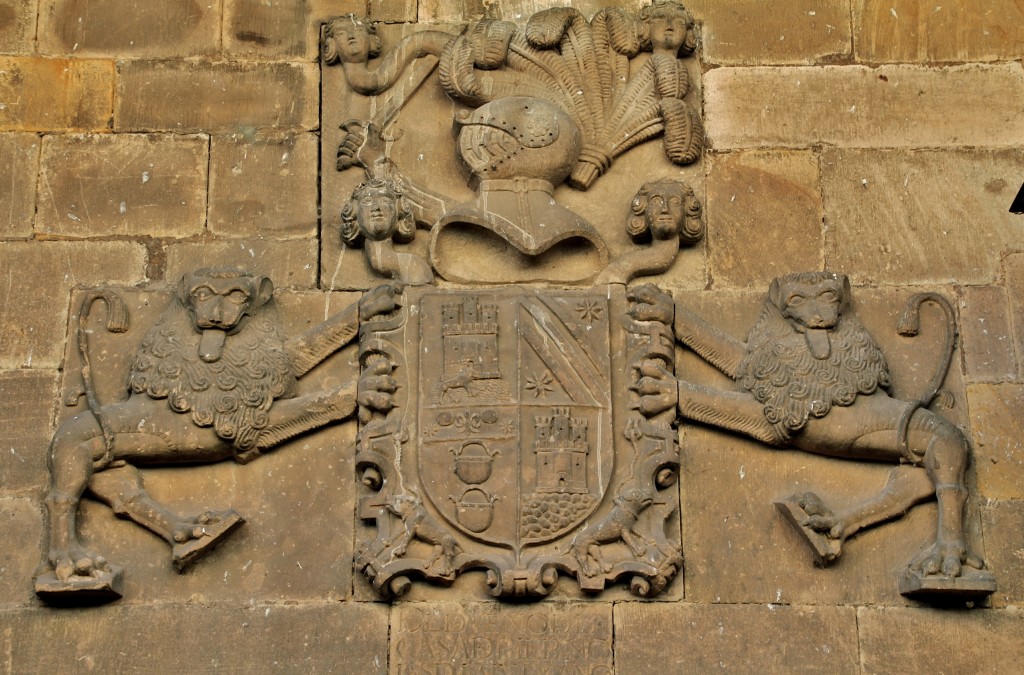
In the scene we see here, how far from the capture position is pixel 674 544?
647 centimetres

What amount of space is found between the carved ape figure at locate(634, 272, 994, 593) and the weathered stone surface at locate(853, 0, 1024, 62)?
50.7 inches

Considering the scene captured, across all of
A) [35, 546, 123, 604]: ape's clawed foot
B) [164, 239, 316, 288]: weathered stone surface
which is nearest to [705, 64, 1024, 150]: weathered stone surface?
[164, 239, 316, 288]: weathered stone surface

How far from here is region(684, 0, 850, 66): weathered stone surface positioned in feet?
24.8

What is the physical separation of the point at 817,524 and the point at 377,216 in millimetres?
2039

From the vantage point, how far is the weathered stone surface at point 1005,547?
21.4 ft

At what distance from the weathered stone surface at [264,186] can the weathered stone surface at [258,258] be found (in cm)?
5

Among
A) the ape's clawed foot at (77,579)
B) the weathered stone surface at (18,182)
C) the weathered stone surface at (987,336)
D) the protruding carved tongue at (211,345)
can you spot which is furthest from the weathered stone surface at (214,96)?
the weathered stone surface at (987,336)

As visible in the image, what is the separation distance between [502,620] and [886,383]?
169cm

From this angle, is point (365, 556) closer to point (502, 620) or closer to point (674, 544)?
point (502, 620)

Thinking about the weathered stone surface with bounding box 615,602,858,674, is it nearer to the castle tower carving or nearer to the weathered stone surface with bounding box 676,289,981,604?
the weathered stone surface with bounding box 676,289,981,604

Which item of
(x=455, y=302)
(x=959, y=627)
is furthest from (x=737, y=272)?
(x=959, y=627)

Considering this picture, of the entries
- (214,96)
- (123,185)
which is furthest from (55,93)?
(214,96)

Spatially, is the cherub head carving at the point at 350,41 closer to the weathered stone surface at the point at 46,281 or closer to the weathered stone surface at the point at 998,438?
the weathered stone surface at the point at 46,281

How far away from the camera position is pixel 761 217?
723 cm
